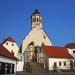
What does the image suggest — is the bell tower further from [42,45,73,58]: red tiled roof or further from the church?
[42,45,73,58]: red tiled roof

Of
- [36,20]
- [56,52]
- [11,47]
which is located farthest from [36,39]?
[56,52]

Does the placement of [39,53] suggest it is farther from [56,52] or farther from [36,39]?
[36,39]

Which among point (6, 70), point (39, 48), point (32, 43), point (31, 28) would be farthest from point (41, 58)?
point (6, 70)

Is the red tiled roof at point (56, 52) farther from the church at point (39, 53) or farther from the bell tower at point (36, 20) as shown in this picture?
the bell tower at point (36, 20)

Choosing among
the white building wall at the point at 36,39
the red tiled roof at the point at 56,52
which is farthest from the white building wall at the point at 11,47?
the red tiled roof at the point at 56,52

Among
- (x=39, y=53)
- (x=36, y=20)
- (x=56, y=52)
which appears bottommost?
(x=39, y=53)

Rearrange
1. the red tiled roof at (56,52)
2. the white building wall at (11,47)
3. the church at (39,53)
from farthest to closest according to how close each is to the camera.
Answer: the white building wall at (11,47) < the red tiled roof at (56,52) < the church at (39,53)

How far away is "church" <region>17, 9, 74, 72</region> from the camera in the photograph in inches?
2584

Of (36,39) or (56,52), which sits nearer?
(56,52)

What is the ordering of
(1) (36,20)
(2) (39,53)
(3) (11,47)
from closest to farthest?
(2) (39,53), (3) (11,47), (1) (36,20)

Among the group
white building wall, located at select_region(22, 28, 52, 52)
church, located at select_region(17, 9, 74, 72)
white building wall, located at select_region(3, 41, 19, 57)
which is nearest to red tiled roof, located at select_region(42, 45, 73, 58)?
church, located at select_region(17, 9, 74, 72)

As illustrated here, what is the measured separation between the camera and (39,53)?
→ 70812 millimetres

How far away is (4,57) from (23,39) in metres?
49.7

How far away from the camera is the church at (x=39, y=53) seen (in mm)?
65625
